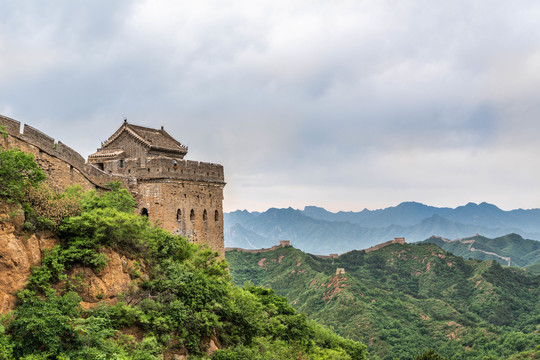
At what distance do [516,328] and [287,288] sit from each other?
30.2m

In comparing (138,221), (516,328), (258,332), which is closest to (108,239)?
(138,221)

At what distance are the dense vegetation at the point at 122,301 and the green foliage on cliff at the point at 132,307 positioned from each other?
0.08ft

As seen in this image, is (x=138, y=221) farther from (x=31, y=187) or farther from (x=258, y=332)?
(x=258, y=332)

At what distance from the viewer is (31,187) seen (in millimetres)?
12578

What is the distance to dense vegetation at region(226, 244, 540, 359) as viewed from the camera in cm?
5278

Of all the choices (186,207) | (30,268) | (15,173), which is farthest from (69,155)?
(186,207)

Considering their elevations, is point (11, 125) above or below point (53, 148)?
above

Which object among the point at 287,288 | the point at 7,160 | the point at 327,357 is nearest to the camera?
the point at 7,160

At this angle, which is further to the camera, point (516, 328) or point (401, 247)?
point (401, 247)

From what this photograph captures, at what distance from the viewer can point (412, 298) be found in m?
70.9

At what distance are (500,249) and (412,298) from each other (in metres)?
90.8

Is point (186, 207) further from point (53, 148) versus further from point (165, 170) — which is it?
point (53, 148)

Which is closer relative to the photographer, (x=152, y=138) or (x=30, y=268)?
(x=30, y=268)

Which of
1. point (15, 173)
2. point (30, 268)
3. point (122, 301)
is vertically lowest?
point (122, 301)
